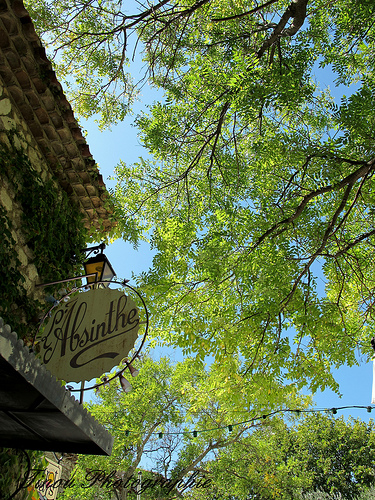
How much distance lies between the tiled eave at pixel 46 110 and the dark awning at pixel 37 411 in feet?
8.74

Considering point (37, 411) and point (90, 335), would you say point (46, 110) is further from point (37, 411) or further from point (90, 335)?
point (37, 411)

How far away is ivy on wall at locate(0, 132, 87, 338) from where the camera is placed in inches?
125

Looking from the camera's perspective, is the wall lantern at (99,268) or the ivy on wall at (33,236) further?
the wall lantern at (99,268)

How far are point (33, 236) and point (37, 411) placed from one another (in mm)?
1779

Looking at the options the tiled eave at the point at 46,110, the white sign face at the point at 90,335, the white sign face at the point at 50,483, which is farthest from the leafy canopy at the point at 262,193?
the white sign face at the point at 50,483

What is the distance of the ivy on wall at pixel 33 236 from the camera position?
125 inches

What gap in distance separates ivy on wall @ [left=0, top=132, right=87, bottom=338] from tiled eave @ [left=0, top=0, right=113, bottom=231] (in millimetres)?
280

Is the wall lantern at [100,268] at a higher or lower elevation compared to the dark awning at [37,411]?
higher

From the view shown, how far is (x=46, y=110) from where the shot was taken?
152 inches

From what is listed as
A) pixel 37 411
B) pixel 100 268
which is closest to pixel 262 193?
pixel 100 268

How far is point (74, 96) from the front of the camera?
6992 mm

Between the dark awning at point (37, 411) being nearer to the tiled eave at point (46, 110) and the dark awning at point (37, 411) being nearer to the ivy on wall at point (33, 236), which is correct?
the ivy on wall at point (33, 236)

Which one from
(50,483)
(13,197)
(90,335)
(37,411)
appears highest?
(13,197)

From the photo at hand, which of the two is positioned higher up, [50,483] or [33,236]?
[33,236]
